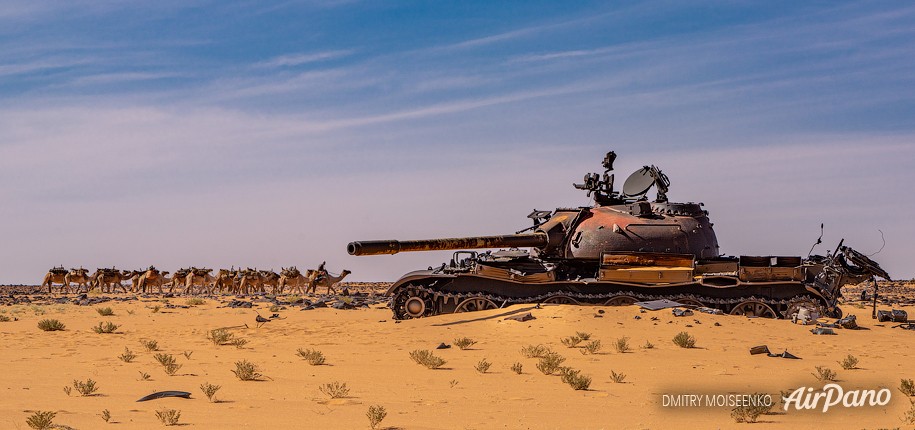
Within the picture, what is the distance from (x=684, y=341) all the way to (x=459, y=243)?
261 inches

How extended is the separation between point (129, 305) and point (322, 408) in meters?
26.8

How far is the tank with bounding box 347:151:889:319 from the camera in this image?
66.4 feet

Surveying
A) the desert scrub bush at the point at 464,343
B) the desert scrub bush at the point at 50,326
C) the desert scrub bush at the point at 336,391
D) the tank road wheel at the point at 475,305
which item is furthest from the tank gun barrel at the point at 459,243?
the desert scrub bush at the point at 50,326

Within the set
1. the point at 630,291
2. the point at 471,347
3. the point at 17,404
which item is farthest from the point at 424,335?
the point at 17,404

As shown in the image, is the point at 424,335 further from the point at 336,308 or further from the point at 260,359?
the point at 336,308

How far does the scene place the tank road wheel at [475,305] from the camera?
2045cm

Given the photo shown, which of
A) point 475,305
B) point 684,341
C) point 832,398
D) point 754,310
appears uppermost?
point 475,305

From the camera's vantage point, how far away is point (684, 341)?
16016 millimetres

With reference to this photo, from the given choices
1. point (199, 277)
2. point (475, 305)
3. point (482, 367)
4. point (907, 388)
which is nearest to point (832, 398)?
point (907, 388)

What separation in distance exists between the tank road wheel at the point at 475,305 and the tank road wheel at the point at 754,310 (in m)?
5.67

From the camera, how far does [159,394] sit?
10664mm

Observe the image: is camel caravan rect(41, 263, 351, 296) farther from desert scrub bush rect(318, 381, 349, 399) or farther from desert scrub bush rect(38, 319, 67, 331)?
desert scrub bush rect(318, 381, 349, 399)

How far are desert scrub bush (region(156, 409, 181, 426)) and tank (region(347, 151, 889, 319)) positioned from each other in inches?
424

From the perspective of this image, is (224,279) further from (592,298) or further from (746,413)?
(746,413)
